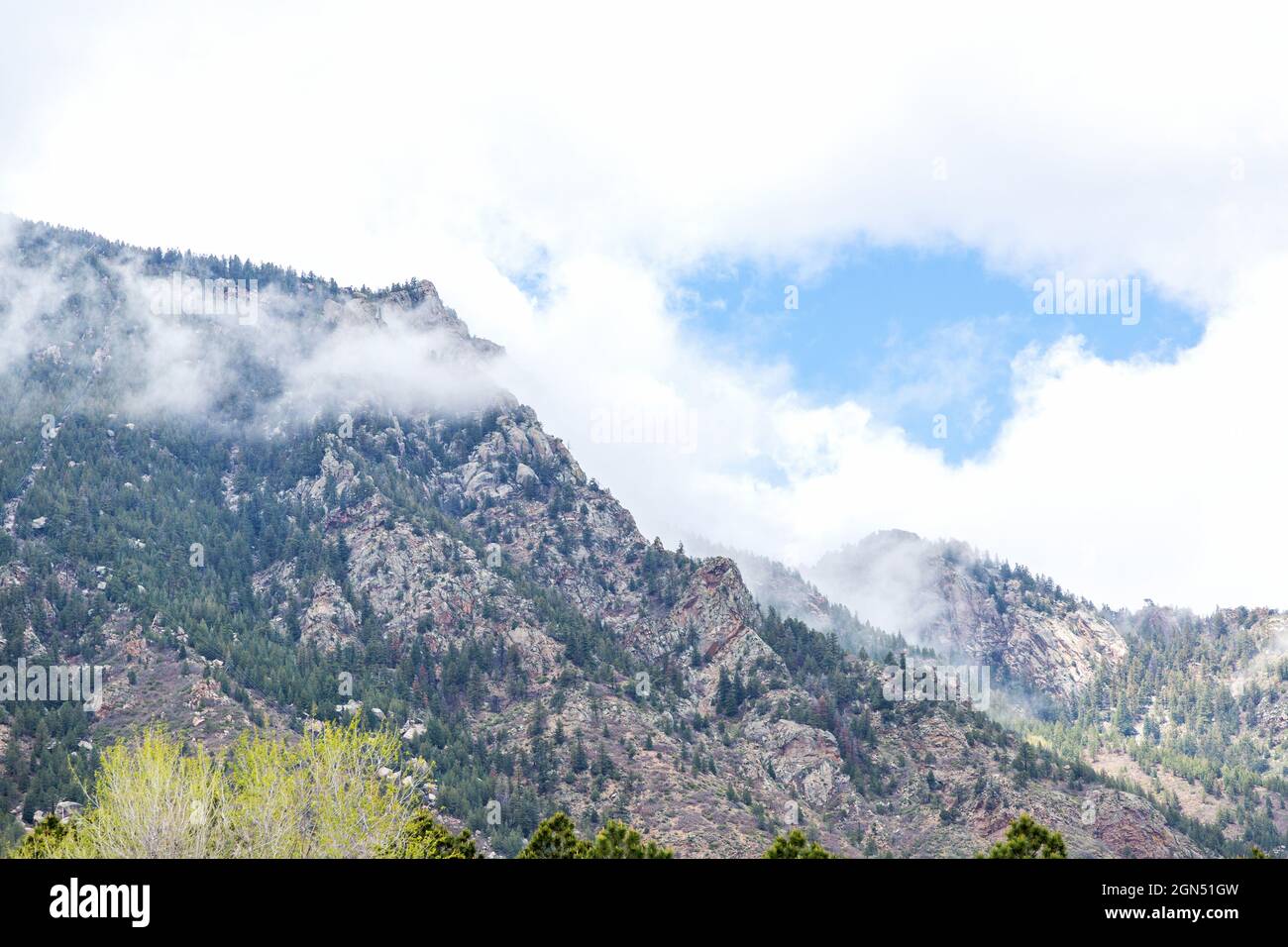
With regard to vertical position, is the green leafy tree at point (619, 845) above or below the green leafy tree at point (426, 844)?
below

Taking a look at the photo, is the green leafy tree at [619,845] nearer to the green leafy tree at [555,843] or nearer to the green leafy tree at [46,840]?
the green leafy tree at [555,843]

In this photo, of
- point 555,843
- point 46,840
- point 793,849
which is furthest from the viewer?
point 555,843

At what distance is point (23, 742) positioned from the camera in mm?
193250

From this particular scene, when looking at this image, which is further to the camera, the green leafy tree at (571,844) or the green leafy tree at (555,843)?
the green leafy tree at (555,843)

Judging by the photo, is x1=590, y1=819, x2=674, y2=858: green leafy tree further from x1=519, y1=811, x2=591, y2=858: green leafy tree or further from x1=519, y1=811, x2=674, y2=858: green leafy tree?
x1=519, y1=811, x2=591, y2=858: green leafy tree

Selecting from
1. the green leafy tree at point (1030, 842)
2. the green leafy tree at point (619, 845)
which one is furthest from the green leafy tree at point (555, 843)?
the green leafy tree at point (1030, 842)

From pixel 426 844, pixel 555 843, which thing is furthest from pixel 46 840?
pixel 555 843

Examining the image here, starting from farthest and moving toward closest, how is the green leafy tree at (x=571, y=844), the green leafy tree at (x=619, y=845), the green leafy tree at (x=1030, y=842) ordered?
the green leafy tree at (x=571, y=844) → the green leafy tree at (x=619, y=845) → the green leafy tree at (x=1030, y=842)

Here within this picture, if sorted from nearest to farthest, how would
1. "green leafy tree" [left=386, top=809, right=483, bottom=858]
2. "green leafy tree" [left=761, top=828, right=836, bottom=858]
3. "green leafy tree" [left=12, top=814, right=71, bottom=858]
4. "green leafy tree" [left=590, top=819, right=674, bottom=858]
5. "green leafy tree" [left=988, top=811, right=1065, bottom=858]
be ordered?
"green leafy tree" [left=386, top=809, right=483, bottom=858] → "green leafy tree" [left=12, top=814, right=71, bottom=858] → "green leafy tree" [left=988, top=811, right=1065, bottom=858] → "green leafy tree" [left=761, top=828, right=836, bottom=858] → "green leafy tree" [left=590, top=819, right=674, bottom=858]

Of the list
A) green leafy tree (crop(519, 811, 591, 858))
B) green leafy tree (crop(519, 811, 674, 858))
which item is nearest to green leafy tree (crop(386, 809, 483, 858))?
green leafy tree (crop(519, 811, 591, 858))

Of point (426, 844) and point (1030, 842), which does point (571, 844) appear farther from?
point (1030, 842)
